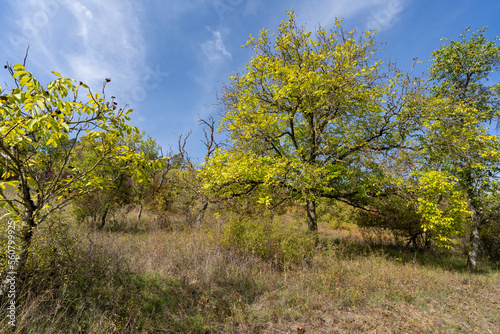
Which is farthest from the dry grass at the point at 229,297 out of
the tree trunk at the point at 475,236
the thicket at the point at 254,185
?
the tree trunk at the point at 475,236

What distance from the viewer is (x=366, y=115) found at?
8.95 metres

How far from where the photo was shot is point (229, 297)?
15.9ft

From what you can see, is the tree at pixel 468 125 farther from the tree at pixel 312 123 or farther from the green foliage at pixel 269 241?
the green foliage at pixel 269 241

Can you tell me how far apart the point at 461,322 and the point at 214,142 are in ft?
45.7

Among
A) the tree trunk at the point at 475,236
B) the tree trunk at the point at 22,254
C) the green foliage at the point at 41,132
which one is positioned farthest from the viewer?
the tree trunk at the point at 475,236

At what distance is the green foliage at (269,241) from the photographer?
7.34 metres

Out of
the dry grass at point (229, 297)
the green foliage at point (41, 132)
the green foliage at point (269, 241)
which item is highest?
the green foliage at point (41, 132)

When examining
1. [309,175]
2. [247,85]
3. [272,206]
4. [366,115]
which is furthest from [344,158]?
[247,85]

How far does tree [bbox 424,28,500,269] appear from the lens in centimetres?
817

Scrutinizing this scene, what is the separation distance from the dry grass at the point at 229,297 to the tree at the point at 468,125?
416cm

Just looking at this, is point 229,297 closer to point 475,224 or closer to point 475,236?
point 475,236

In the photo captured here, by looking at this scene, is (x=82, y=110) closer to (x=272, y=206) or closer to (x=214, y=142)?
(x=272, y=206)

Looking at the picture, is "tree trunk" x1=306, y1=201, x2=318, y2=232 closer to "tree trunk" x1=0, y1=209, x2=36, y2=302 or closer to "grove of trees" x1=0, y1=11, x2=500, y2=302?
"grove of trees" x1=0, y1=11, x2=500, y2=302

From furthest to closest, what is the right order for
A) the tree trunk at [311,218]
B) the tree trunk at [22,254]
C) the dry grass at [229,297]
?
1. the tree trunk at [311,218]
2. the dry grass at [229,297]
3. the tree trunk at [22,254]
